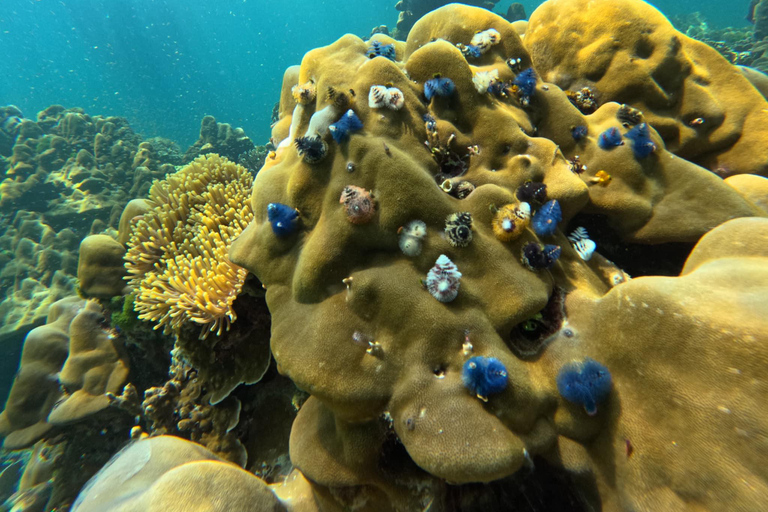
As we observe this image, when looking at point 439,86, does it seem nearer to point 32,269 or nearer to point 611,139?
point 611,139

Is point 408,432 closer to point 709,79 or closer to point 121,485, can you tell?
point 121,485

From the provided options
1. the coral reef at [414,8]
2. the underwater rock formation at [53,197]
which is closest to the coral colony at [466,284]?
the underwater rock formation at [53,197]

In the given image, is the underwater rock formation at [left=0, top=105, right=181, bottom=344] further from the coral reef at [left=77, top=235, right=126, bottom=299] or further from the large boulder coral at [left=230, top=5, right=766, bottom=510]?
the large boulder coral at [left=230, top=5, right=766, bottom=510]

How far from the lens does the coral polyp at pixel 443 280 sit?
2.63m

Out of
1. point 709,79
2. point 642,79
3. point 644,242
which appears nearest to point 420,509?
point 644,242

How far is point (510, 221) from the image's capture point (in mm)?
2824

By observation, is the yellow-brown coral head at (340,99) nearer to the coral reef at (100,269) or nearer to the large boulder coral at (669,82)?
the large boulder coral at (669,82)

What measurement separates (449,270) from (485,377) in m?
0.86

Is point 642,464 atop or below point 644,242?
below

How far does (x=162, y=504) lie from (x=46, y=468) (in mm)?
6843

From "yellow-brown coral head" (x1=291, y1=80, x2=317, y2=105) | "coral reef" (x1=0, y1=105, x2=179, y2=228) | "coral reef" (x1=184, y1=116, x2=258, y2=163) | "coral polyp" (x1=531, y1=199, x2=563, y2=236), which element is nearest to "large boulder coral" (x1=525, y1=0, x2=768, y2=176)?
"coral polyp" (x1=531, y1=199, x2=563, y2=236)

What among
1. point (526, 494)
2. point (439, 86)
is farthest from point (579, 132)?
point (526, 494)

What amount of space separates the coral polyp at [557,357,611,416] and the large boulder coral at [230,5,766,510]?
7cm

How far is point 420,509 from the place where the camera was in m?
2.60
